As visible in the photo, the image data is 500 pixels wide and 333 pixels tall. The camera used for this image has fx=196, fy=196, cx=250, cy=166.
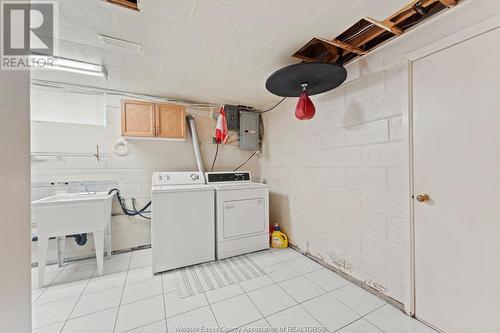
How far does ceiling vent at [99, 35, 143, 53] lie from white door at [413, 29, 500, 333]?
8.19 ft

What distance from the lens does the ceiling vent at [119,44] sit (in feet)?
5.74

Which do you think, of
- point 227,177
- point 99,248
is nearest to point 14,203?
point 99,248

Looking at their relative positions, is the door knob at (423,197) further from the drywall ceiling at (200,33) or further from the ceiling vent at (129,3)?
the ceiling vent at (129,3)

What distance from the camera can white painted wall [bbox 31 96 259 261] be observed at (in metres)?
2.61

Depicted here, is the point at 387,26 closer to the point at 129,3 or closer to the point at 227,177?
the point at 129,3

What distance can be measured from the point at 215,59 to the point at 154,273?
2545mm

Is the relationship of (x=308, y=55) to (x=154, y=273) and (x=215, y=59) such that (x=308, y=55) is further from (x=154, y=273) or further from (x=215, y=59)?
(x=154, y=273)

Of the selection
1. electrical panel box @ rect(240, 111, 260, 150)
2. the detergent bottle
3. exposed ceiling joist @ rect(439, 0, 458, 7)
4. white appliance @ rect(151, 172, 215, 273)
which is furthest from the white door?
electrical panel box @ rect(240, 111, 260, 150)

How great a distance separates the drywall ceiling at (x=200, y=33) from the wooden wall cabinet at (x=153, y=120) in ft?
1.26

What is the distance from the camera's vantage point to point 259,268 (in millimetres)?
2430

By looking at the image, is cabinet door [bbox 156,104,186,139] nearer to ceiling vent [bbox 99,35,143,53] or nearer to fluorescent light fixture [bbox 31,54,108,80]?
fluorescent light fixture [bbox 31,54,108,80]

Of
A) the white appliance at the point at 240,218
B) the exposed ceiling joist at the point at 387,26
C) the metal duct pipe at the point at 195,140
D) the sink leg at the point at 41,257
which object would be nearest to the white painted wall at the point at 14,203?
the sink leg at the point at 41,257

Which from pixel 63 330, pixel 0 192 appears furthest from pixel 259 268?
pixel 0 192

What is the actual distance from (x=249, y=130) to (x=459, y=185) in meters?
2.84
